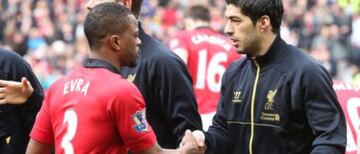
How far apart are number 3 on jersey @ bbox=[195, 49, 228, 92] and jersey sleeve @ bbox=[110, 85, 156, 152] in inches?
208

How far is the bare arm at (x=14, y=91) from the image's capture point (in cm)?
646

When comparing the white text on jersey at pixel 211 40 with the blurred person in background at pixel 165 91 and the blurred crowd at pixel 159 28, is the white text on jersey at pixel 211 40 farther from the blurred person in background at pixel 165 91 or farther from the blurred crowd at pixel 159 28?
the blurred crowd at pixel 159 28

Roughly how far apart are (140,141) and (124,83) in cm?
32

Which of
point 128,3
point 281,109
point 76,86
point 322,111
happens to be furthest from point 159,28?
point 76,86

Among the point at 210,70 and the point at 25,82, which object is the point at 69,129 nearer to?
the point at 25,82

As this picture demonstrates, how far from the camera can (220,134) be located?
654 centimetres

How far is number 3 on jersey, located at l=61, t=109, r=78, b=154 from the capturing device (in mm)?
5645

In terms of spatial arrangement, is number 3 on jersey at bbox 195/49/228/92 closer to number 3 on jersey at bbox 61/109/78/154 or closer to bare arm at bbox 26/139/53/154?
bare arm at bbox 26/139/53/154

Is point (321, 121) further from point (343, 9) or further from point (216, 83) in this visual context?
point (343, 9)

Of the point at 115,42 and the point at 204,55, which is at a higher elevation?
the point at 115,42

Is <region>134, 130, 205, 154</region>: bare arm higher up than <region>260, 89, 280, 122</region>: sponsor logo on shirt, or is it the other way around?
<region>260, 89, 280, 122</region>: sponsor logo on shirt

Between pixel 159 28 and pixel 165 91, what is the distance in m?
17.2

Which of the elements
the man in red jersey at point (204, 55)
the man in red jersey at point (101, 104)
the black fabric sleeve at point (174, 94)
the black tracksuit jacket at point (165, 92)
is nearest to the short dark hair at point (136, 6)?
the black tracksuit jacket at point (165, 92)

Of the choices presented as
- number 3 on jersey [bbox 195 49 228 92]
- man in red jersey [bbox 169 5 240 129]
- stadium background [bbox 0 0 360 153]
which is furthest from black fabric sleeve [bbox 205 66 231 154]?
stadium background [bbox 0 0 360 153]
